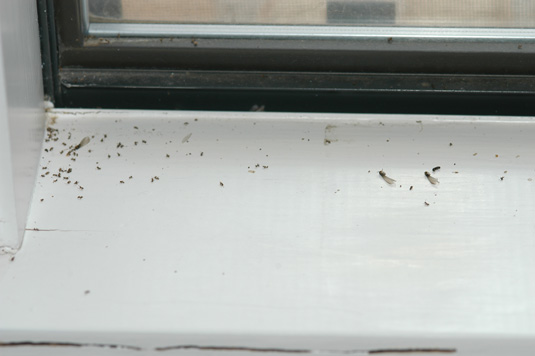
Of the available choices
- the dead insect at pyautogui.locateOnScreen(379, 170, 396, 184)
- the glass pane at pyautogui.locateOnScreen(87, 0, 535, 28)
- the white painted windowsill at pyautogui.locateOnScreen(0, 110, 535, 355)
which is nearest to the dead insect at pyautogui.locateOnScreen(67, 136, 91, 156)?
the white painted windowsill at pyautogui.locateOnScreen(0, 110, 535, 355)

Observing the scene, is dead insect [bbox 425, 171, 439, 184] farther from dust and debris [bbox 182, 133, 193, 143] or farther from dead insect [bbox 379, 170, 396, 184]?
dust and debris [bbox 182, 133, 193, 143]

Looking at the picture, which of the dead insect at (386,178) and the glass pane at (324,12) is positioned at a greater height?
the glass pane at (324,12)

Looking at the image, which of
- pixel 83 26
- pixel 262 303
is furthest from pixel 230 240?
pixel 83 26

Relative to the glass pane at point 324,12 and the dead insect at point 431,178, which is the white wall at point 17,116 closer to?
the glass pane at point 324,12

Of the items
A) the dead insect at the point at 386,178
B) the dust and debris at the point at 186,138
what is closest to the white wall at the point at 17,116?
the dust and debris at the point at 186,138

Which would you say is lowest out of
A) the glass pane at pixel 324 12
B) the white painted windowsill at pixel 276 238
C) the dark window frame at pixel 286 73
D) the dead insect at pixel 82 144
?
the white painted windowsill at pixel 276 238

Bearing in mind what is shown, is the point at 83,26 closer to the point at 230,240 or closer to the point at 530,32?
the point at 230,240
